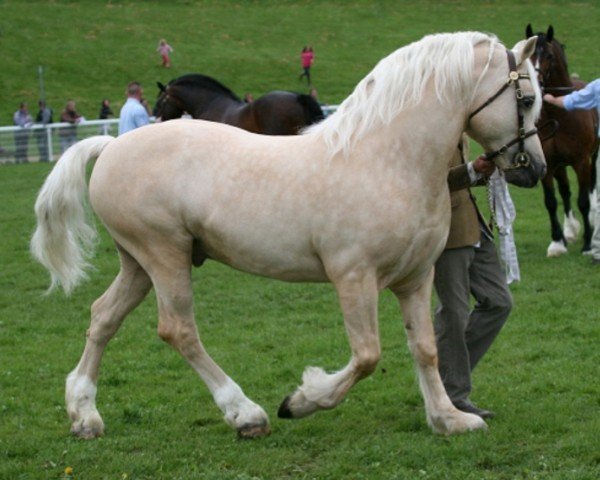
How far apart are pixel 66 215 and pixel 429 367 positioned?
94.6 inches

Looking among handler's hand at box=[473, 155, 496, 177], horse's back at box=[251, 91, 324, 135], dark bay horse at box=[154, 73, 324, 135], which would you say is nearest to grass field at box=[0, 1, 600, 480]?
handler's hand at box=[473, 155, 496, 177]

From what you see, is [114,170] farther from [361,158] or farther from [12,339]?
[12,339]

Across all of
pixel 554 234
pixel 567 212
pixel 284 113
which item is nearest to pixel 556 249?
pixel 554 234

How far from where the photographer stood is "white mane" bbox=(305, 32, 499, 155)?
18.2 feet

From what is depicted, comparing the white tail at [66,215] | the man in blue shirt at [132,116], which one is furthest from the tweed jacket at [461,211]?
the man in blue shirt at [132,116]

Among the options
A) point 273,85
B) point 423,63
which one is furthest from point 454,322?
point 273,85

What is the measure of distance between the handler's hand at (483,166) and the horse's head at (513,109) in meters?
0.15

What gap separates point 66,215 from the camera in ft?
21.7

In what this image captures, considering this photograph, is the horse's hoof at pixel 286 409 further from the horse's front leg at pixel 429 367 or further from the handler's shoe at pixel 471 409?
the handler's shoe at pixel 471 409

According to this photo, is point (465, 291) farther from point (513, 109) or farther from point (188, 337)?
point (188, 337)

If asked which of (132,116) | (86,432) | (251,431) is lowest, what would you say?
(132,116)

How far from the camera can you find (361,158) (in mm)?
5598

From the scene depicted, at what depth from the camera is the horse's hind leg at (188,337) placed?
6.02 m

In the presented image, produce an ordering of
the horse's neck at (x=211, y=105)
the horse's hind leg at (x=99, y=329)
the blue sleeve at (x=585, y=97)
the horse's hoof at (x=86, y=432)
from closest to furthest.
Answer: the horse's hoof at (x=86, y=432)
the horse's hind leg at (x=99, y=329)
the blue sleeve at (x=585, y=97)
the horse's neck at (x=211, y=105)
